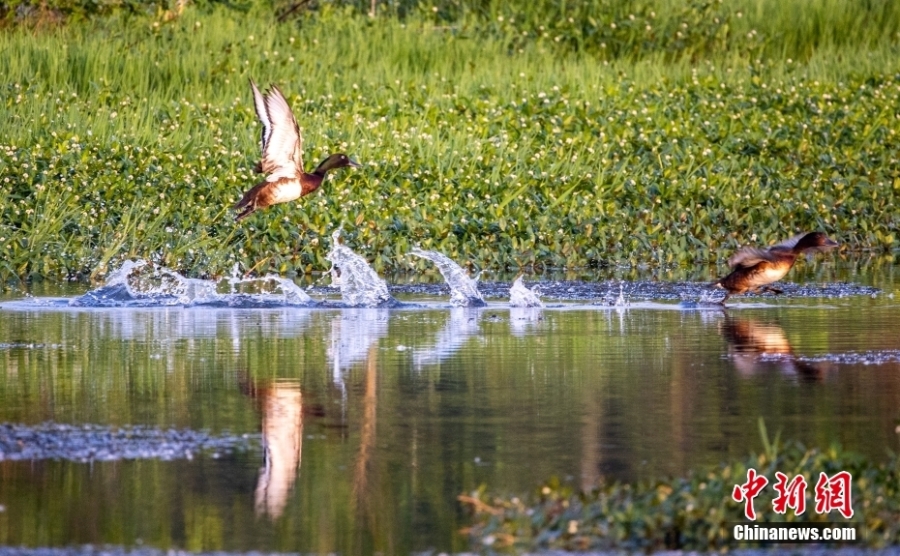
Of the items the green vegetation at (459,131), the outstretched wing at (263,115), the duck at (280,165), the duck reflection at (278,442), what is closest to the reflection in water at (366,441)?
the duck reflection at (278,442)

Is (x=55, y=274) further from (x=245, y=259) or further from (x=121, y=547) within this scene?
(x=121, y=547)

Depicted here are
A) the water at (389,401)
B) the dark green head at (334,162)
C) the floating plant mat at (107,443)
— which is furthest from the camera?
the dark green head at (334,162)

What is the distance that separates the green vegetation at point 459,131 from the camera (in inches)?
698

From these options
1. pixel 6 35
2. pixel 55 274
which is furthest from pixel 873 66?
pixel 55 274

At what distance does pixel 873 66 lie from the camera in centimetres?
2550

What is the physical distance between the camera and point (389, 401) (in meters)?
8.90

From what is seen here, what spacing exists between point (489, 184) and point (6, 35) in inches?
299

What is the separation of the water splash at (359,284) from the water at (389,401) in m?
0.13

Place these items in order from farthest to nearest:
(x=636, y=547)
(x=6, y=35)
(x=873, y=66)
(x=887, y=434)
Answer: (x=873, y=66)
(x=6, y=35)
(x=887, y=434)
(x=636, y=547)

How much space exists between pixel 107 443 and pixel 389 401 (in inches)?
63.1

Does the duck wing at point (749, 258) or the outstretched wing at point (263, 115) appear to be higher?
the outstretched wing at point (263, 115)

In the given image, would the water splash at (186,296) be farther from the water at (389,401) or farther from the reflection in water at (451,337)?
the reflection in water at (451,337)

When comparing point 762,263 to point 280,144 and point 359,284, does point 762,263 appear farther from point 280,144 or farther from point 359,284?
point 280,144

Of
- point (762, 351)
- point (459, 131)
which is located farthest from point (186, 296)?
point (459, 131)
